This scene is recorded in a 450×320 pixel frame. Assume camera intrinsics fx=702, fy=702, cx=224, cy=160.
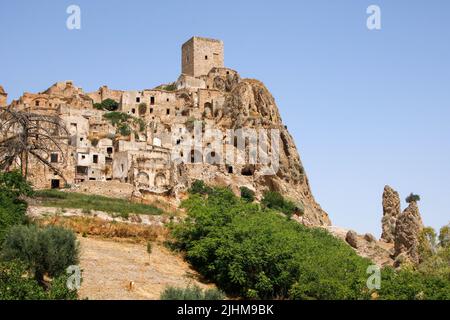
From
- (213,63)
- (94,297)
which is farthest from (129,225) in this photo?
(213,63)

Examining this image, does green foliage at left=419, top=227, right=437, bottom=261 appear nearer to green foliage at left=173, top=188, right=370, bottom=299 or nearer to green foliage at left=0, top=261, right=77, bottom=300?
green foliage at left=173, top=188, right=370, bottom=299

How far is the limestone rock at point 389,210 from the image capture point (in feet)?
202

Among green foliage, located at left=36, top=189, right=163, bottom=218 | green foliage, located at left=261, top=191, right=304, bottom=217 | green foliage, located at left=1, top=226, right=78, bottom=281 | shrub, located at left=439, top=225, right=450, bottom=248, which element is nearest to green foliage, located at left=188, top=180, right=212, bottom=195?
green foliage, located at left=261, top=191, right=304, bottom=217

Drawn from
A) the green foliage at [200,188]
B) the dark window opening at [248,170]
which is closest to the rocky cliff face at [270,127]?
the dark window opening at [248,170]

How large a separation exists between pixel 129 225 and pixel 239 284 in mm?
7135

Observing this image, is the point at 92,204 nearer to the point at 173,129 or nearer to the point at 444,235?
the point at 444,235

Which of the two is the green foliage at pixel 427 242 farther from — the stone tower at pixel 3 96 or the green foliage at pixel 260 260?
the stone tower at pixel 3 96

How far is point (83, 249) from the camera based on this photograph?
29000 millimetres

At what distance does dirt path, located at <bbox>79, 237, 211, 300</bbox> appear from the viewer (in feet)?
79.9

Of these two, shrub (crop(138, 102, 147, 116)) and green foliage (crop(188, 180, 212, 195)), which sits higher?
shrub (crop(138, 102, 147, 116))

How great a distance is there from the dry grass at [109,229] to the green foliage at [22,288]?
1018 centimetres

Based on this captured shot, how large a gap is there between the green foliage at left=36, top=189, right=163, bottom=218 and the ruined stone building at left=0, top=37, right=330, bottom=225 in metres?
4.99

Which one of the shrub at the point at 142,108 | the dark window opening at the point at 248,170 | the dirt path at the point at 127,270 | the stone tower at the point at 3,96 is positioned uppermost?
the stone tower at the point at 3,96

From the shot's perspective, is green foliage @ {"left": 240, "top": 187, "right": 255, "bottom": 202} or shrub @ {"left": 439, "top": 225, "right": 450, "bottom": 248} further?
green foliage @ {"left": 240, "top": 187, "right": 255, "bottom": 202}
